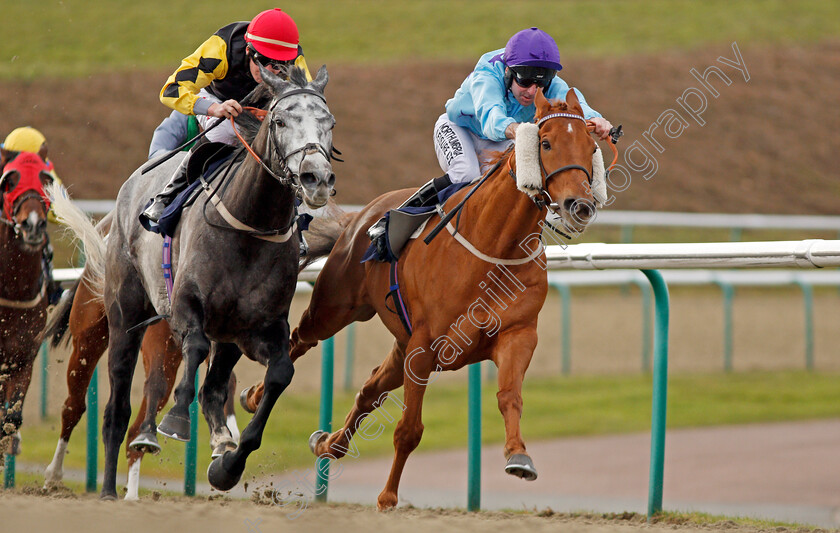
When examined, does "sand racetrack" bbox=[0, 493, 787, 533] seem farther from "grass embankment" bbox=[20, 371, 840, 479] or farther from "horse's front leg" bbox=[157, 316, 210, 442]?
"grass embankment" bbox=[20, 371, 840, 479]

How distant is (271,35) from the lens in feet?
16.3

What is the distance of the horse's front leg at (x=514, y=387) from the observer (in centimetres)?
409

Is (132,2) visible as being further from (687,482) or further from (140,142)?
(687,482)

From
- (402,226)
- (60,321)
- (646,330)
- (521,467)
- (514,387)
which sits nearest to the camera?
(521,467)

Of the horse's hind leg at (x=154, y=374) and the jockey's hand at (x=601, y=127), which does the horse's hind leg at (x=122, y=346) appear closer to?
the horse's hind leg at (x=154, y=374)

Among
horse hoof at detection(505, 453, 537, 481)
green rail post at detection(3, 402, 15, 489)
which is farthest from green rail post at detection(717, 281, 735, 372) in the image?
horse hoof at detection(505, 453, 537, 481)

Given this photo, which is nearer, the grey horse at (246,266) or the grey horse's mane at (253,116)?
the grey horse at (246,266)

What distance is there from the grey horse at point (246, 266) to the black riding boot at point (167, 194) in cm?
15

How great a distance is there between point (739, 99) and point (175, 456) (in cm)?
2299

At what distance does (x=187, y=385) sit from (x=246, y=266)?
0.53 metres

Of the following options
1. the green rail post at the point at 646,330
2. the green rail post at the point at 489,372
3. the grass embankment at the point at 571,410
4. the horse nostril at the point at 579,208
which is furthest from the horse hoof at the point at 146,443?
the green rail post at the point at 646,330

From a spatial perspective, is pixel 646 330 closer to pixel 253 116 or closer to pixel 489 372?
pixel 489 372

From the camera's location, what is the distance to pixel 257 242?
472 centimetres

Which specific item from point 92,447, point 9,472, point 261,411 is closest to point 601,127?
point 261,411
